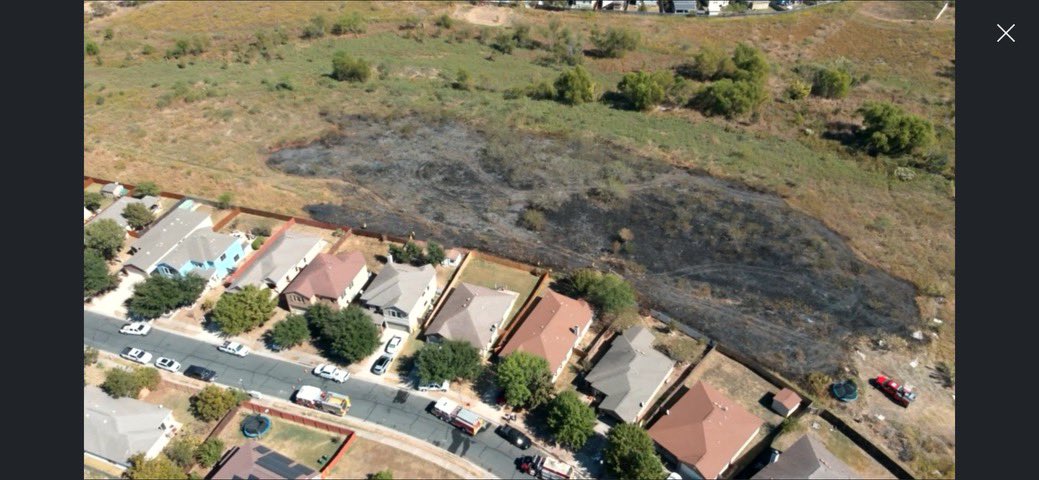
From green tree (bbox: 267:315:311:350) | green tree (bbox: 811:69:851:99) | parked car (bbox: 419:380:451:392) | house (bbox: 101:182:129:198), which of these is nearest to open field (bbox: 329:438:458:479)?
parked car (bbox: 419:380:451:392)

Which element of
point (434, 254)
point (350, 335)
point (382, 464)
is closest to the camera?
point (382, 464)

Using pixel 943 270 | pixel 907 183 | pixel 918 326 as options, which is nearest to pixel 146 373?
pixel 918 326

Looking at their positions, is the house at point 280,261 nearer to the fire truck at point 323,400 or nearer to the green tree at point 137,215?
the green tree at point 137,215

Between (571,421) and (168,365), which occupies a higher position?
(571,421)

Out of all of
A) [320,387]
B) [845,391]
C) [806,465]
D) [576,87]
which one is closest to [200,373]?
[320,387]

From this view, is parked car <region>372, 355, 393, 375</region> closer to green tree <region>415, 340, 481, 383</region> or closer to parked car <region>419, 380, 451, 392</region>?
green tree <region>415, 340, 481, 383</region>

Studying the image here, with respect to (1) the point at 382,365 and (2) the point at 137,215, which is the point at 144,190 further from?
(1) the point at 382,365

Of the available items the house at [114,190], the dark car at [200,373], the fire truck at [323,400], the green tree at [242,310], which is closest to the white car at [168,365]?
the dark car at [200,373]
